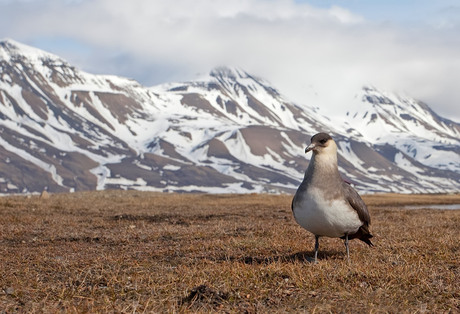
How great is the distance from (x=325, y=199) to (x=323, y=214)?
29 cm

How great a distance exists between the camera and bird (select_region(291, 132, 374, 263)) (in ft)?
34.3

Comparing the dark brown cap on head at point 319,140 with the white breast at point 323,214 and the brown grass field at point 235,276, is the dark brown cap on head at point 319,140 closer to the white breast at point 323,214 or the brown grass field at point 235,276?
the white breast at point 323,214

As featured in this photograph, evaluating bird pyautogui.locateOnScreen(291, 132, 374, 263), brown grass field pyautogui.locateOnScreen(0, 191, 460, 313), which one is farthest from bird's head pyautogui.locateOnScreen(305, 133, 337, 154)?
brown grass field pyautogui.locateOnScreen(0, 191, 460, 313)

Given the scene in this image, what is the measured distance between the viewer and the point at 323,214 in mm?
10430

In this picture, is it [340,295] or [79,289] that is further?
[79,289]

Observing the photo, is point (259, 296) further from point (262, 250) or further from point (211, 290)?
point (262, 250)

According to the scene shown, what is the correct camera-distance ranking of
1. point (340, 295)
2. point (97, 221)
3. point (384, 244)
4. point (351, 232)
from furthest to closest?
point (97, 221) < point (384, 244) < point (351, 232) < point (340, 295)

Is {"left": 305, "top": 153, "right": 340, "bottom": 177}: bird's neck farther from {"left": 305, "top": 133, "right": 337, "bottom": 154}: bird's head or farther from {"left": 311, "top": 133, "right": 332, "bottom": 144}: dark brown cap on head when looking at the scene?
{"left": 311, "top": 133, "right": 332, "bottom": 144}: dark brown cap on head

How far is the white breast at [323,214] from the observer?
10.4 meters

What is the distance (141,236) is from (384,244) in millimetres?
7868

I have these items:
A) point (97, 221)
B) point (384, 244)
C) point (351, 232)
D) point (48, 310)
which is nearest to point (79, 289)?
point (48, 310)

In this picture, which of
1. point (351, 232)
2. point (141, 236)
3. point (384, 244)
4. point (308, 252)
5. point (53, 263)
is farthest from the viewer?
point (141, 236)

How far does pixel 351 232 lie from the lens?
11227 millimetres

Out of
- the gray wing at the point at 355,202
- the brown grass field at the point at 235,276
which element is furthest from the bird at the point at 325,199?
the brown grass field at the point at 235,276
